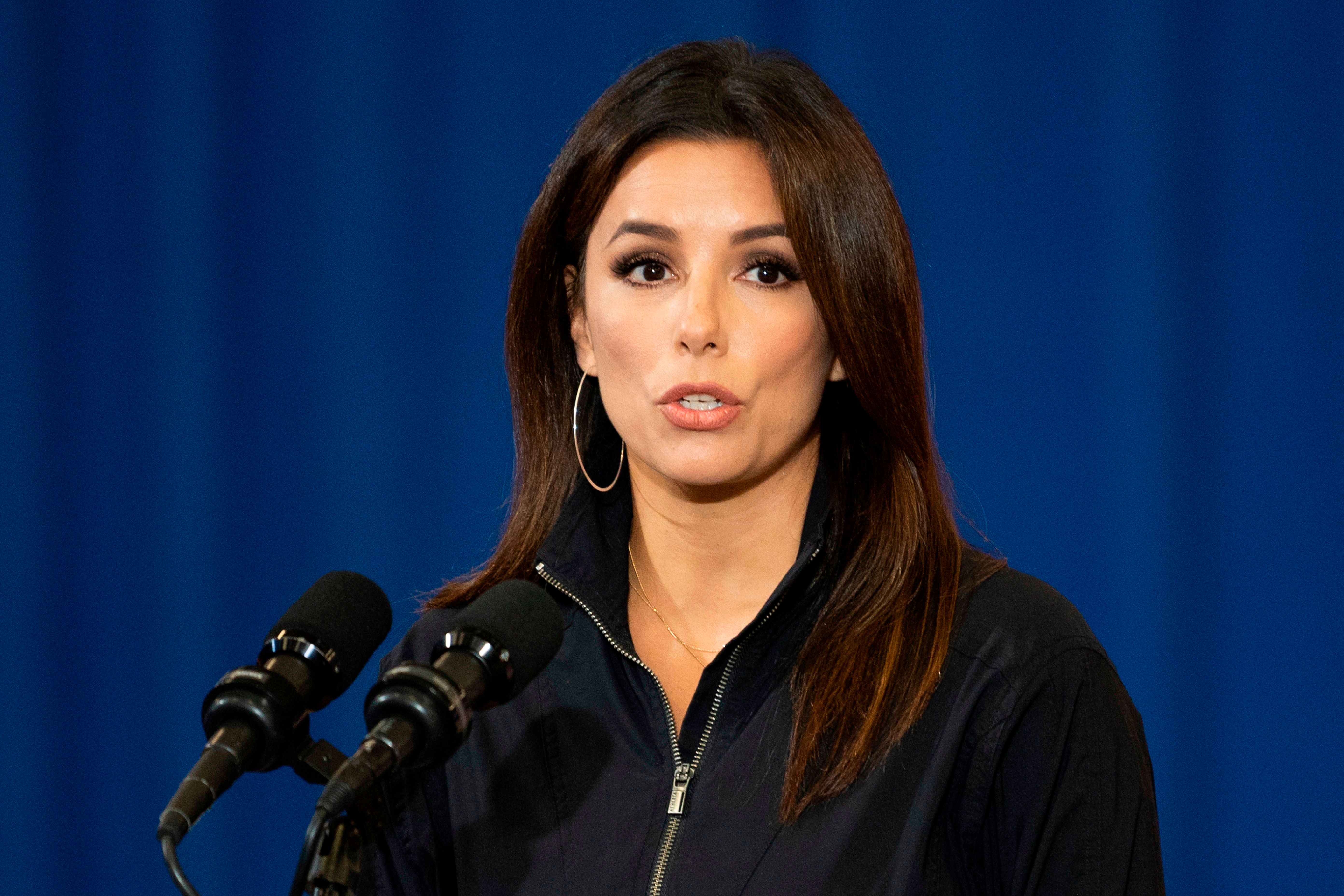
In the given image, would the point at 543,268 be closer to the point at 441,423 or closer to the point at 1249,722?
the point at 441,423

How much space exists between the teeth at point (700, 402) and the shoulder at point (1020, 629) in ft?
1.06

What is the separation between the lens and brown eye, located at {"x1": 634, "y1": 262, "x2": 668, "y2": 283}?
56.3 inches

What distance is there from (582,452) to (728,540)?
22 cm

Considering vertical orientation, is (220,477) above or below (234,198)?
below

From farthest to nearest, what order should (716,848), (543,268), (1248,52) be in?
(1248,52)
(543,268)
(716,848)

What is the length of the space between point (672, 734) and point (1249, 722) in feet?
4.10

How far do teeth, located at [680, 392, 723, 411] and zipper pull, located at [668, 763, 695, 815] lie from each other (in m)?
0.35

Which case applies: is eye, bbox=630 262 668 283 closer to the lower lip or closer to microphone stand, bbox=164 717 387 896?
the lower lip

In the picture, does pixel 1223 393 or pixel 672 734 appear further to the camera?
pixel 1223 393

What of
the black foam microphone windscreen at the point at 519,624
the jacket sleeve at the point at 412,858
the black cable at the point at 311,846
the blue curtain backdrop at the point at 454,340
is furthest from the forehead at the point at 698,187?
the blue curtain backdrop at the point at 454,340

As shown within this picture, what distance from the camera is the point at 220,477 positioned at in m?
2.50

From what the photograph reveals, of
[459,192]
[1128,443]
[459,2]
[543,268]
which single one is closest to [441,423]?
[459,192]

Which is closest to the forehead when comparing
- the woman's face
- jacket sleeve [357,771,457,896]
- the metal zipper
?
the woman's face

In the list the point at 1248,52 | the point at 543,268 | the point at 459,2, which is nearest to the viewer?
the point at 543,268
